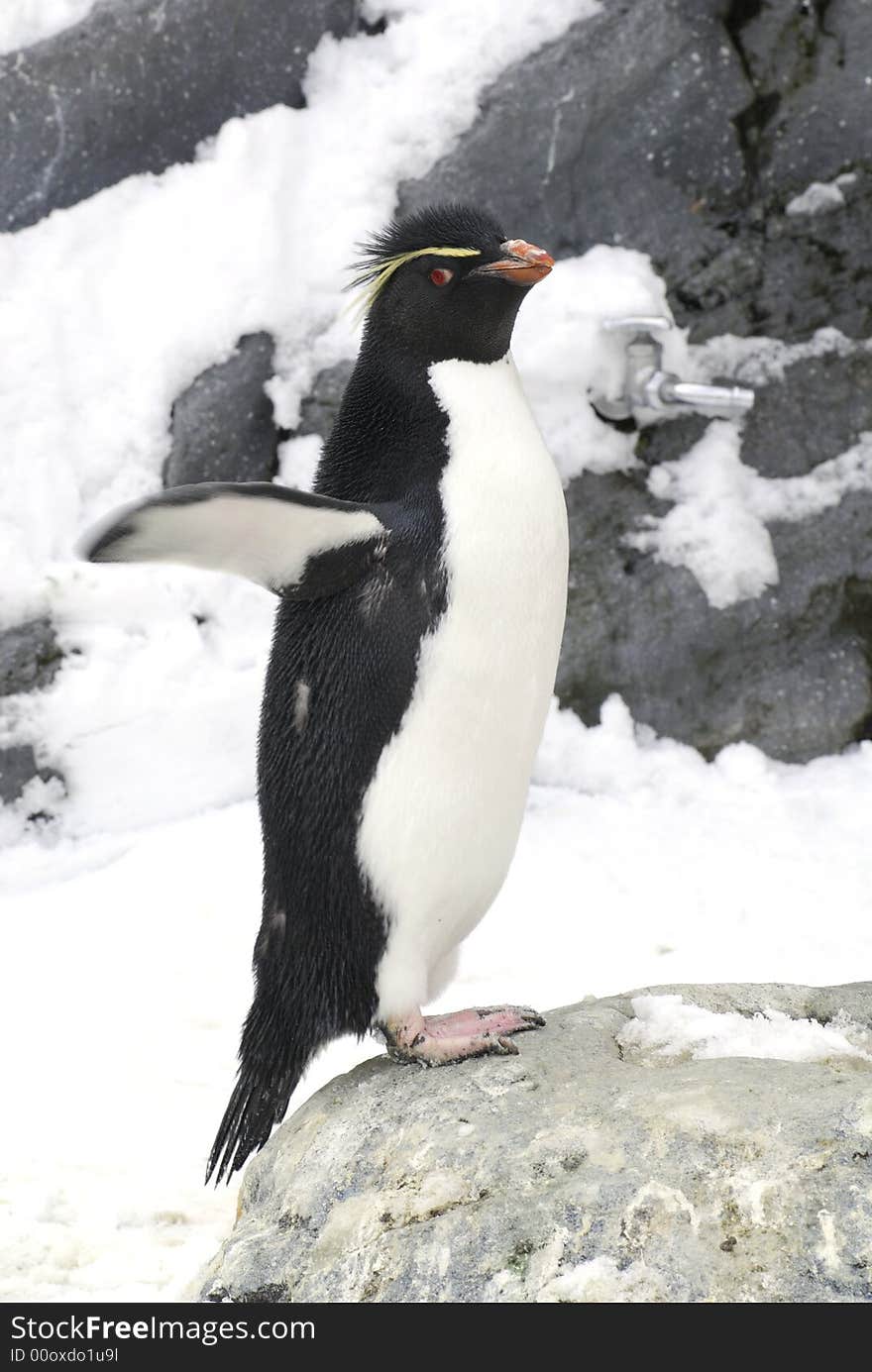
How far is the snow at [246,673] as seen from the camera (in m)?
2.66

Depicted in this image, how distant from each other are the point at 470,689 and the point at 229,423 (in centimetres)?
192

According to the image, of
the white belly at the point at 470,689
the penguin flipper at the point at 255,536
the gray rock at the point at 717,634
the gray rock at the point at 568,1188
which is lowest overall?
the gray rock at the point at 717,634

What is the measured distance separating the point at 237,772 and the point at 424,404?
169cm

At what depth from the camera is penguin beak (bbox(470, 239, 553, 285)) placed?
5.37 ft

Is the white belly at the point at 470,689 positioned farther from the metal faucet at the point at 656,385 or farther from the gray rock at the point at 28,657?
the gray rock at the point at 28,657

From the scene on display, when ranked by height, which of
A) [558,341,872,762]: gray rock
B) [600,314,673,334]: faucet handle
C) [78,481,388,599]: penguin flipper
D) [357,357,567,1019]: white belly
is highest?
[78,481,388,599]: penguin flipper

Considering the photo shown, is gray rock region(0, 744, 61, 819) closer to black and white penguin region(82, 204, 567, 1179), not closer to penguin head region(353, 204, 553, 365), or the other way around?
black and white penguin region(82, 204, 567, 1179)

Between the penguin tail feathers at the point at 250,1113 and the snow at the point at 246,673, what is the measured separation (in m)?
0.62

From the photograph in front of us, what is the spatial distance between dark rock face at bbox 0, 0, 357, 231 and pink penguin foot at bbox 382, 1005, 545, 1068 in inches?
102

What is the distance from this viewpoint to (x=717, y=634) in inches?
134

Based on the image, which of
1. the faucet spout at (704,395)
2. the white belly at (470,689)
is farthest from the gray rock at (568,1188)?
the faucet spout at (704,395)

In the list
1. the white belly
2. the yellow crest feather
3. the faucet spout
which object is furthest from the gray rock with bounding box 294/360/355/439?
the white belly

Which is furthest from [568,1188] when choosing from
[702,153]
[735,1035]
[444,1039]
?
[702,153]
